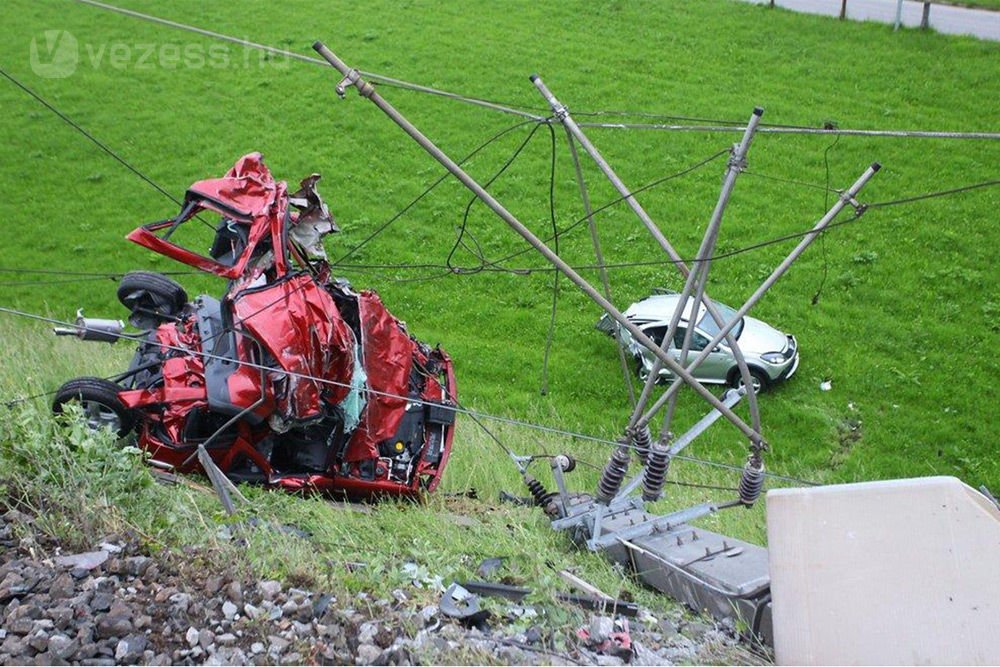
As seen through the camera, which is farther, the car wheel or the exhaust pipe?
the car wheel

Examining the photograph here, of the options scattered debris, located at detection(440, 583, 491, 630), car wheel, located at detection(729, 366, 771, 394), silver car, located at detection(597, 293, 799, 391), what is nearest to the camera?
scattered debris, located at detection(440, 583, 491, 630)

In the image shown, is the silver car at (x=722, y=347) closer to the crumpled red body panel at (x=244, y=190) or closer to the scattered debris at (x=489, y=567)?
the crumpled red body panel at (x=244, y=190)

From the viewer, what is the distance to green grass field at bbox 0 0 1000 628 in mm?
15711

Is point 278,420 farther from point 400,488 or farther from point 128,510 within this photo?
point 128,510

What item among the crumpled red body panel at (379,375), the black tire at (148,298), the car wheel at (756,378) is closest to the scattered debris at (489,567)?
the crumpled red body panel at (379,375)

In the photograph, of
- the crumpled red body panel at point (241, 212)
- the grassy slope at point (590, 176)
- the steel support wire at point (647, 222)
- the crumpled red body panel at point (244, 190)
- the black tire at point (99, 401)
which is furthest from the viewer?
the grassy slope at point (590, 176)

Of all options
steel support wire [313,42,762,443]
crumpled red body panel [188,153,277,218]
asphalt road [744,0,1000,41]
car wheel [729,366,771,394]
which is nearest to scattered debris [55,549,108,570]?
steel support wire [313,42,762,443]

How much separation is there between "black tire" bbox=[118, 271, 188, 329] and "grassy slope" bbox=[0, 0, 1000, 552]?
160 cm

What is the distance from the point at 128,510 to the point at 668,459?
12.9ft

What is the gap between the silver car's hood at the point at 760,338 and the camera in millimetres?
15992

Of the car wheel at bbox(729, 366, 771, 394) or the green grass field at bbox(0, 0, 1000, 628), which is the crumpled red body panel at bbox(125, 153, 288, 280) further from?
the car wheel at bbox(729, 366, 771, 394)

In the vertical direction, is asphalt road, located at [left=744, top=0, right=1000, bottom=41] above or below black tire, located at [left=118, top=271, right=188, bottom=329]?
above

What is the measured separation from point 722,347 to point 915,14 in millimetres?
16475

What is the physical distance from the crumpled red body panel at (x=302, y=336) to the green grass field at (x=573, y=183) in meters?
2.35
